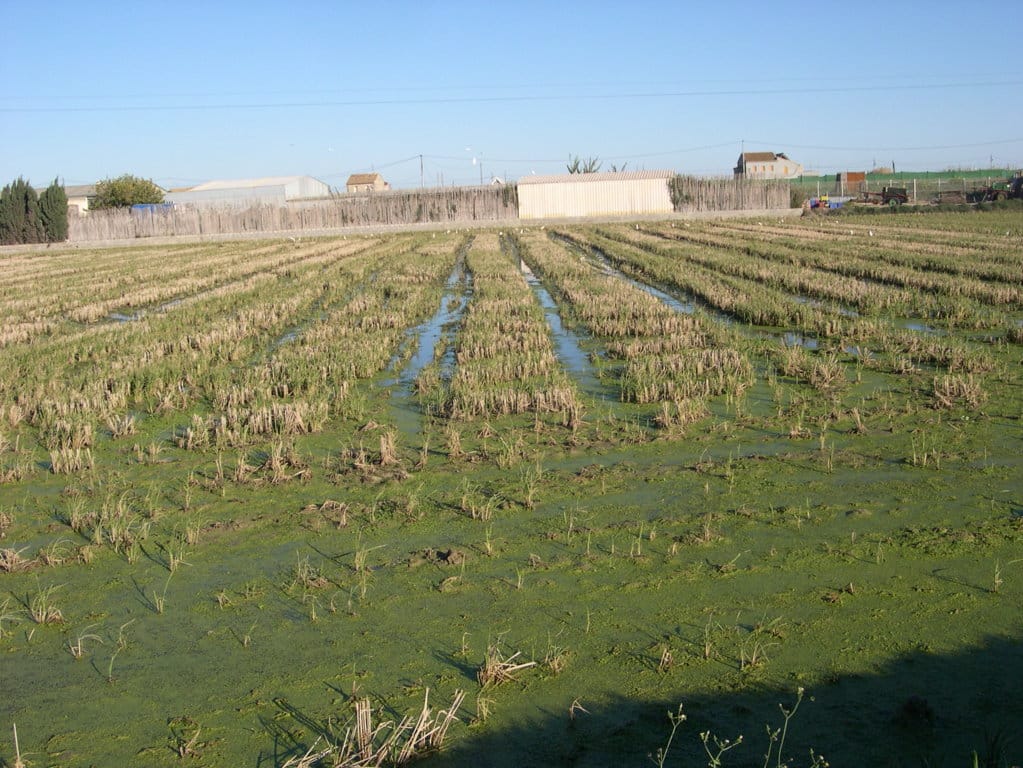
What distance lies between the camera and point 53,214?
45.2m

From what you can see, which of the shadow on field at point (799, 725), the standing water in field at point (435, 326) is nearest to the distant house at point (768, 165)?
the standing water in field at point (435, 326)

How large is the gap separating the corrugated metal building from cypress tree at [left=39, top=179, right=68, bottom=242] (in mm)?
23554

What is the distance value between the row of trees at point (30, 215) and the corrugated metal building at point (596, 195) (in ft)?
77.7

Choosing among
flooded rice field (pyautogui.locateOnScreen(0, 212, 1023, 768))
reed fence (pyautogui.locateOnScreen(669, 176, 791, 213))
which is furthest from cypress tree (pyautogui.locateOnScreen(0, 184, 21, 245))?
flooded rice field (pyautogui.locateOnScreen(0, 212, 1023, 768))

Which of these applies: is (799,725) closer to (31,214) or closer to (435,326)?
(435,326)

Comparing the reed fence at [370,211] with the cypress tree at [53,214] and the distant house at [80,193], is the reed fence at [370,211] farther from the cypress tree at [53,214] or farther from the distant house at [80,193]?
the distant house at [80,193]

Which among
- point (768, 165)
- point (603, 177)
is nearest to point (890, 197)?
point (603, 177)

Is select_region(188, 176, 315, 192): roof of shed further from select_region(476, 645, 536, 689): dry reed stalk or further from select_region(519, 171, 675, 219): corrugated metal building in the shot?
select_region(476, 645, 536, 689): dry reed stalk

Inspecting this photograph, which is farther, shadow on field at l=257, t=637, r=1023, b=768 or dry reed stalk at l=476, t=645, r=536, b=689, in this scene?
dry reed stalk at l=476, t=645, r=536, b=689

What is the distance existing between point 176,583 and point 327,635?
1.17 meters

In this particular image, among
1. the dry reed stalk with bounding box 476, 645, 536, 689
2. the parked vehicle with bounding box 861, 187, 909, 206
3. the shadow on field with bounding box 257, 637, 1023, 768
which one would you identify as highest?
the parked vehicle with bounding box 861, 187, 909, 206

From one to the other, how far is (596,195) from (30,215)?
2933 centimetres

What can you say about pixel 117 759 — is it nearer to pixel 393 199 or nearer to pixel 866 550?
pixel 866 550

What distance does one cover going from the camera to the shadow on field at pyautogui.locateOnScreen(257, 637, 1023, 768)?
124 inches
